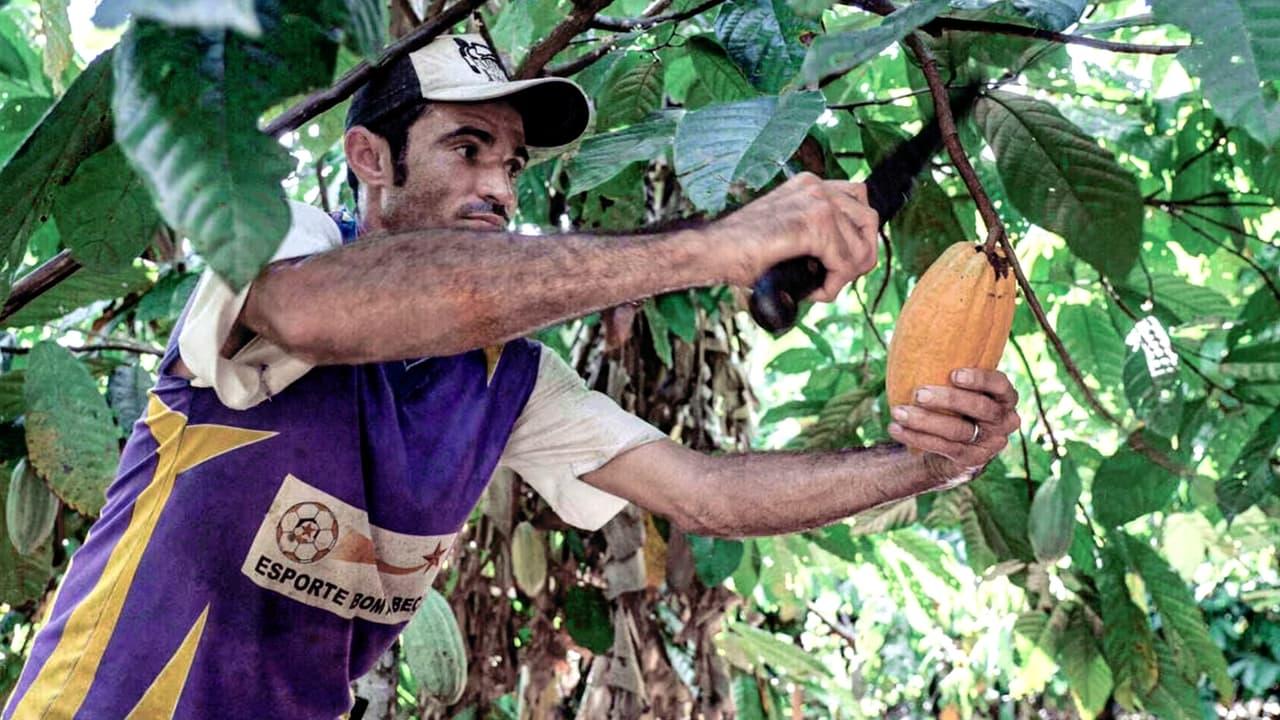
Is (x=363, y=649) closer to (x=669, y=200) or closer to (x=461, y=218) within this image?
(x=461, y=218)

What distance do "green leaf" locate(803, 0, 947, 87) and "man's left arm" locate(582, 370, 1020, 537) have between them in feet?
1.93

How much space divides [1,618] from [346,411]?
7.28 feet

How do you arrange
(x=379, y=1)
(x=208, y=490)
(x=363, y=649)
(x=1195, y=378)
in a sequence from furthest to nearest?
1. (x=1195, y=378)
2. (x=363, y=649)
3. (x=208, y=490)
4. (x=379, y=1)

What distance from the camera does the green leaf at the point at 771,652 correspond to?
3053 mm

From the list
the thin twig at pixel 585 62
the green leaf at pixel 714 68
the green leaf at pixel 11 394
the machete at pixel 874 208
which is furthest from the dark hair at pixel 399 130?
the green leaf at pixel 11 394

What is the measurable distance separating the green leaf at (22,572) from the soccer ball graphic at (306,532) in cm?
83

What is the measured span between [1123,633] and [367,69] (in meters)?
1.81

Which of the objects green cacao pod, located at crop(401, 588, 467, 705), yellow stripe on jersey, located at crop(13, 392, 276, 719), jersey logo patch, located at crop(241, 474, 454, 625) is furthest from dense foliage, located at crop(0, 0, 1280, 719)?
green cacao pod, located at crop(401, 588, 467, 705)

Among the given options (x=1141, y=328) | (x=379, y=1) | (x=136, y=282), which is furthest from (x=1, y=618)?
(x=379, y=1)

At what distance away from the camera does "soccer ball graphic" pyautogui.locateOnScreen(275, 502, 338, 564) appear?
4.90 ft

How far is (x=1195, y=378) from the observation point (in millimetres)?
2547

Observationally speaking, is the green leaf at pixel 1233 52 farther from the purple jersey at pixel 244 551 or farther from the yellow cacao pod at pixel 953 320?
the purple jersey at pixel 244 551

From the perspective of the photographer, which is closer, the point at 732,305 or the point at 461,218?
the point at 461,218

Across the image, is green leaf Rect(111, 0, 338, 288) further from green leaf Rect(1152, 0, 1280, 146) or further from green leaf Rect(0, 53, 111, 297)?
green leaf Rect(1152, 0, 1280, 146)
